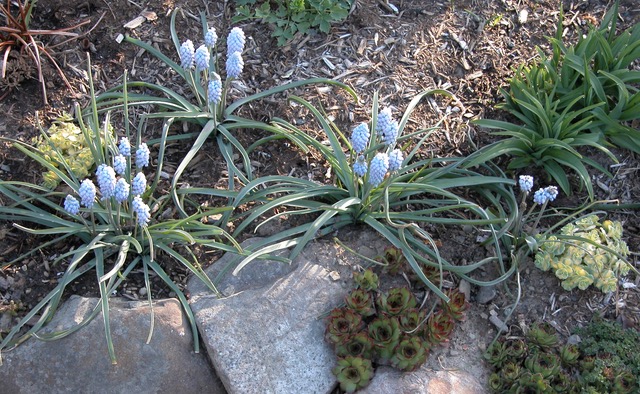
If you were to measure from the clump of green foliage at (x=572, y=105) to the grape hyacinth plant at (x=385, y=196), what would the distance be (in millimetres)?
295

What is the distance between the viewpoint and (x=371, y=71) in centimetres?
453

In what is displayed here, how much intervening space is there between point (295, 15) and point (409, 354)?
239cm

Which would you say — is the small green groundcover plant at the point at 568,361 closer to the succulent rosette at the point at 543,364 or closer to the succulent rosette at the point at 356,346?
the succulent rosette at the point at 543,364

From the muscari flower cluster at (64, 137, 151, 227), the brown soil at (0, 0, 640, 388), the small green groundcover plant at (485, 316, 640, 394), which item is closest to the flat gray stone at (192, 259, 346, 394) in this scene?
the brown soil at (0, 0, 640, 388)

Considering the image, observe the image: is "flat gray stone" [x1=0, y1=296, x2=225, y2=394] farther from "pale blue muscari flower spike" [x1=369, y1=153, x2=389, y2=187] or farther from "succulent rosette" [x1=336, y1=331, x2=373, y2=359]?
"pale blue muscari flower spike" [x1=369, y1=153, x2=389, y2=187]

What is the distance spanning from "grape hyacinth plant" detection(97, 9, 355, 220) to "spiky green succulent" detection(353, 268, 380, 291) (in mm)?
763

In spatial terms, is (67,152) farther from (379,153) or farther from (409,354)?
(409,354)

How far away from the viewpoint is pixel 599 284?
12.3ft

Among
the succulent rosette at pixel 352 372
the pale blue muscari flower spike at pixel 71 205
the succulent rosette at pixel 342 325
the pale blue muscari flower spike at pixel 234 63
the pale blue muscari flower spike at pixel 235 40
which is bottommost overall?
the succulent rosette at pixel 352 372

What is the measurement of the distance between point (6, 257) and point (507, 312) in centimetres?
267

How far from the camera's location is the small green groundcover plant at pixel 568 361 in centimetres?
338

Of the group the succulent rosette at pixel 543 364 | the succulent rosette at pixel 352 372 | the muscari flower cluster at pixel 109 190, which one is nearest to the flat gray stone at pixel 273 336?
the succulent rosette at pixel 352 372

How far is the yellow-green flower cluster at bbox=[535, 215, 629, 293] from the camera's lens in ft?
12.2

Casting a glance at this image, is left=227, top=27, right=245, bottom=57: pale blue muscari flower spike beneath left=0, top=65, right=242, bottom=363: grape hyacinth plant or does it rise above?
above
